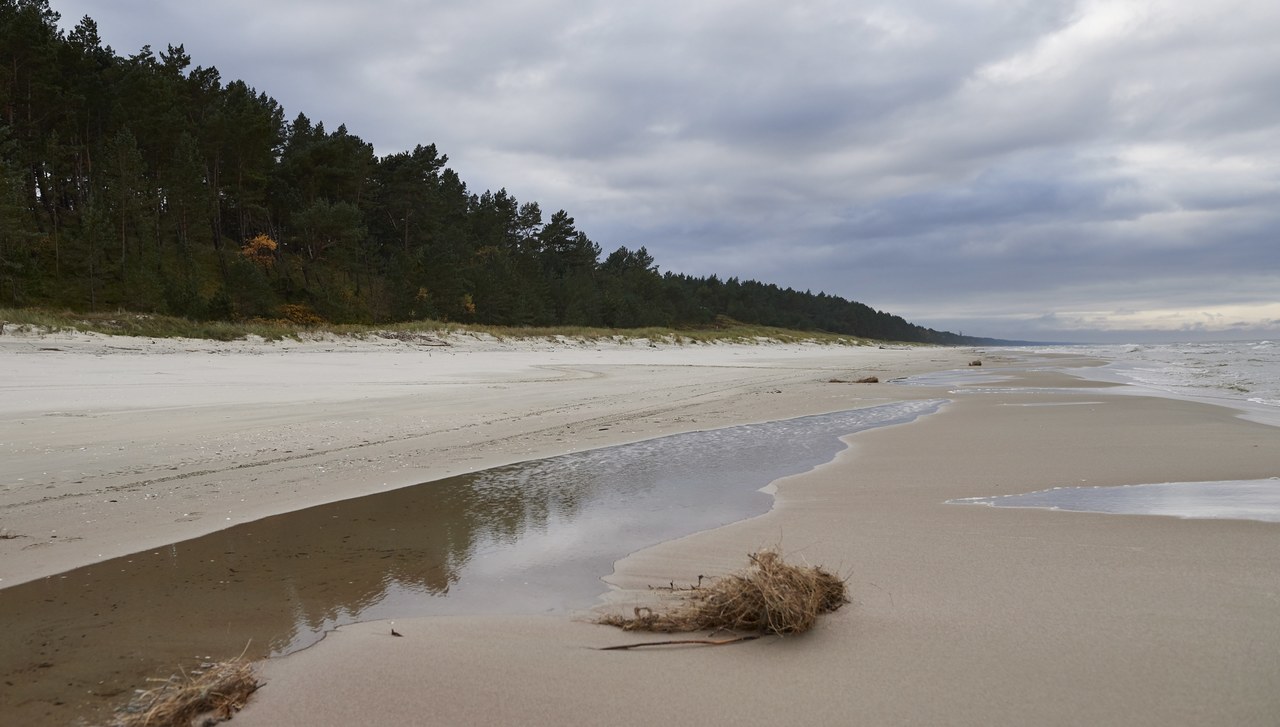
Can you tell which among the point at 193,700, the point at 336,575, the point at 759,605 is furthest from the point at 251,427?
the point at 759,605

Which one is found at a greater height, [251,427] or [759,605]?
[759,605]

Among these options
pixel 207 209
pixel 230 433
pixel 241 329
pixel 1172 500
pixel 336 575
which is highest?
pixel 207 209

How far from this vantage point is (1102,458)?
6.71 m

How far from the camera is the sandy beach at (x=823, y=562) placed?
7.16 feet

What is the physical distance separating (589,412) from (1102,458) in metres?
7.04

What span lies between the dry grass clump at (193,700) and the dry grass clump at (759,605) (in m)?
1.35

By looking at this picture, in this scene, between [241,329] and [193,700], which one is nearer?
[193,700]

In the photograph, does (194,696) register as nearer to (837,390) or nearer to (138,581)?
(138,581)

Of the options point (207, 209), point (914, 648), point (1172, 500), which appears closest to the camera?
point (914, 648)

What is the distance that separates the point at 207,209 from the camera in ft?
123

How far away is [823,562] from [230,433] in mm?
7047

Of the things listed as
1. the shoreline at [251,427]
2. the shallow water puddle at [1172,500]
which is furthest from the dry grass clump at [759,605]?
the shoreline at [251,427]

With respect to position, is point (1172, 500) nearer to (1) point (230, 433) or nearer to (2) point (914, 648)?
(2) point (914, 648)

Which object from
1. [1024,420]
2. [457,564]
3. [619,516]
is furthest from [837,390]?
[457,564]
